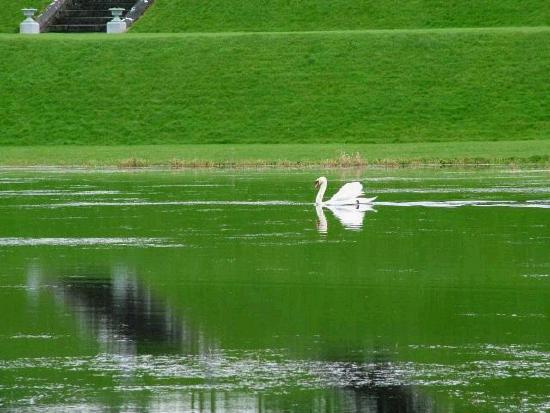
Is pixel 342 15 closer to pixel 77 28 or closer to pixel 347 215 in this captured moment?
pixel 77 28

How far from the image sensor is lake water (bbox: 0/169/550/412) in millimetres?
13422

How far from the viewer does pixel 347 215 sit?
33000 millimetres

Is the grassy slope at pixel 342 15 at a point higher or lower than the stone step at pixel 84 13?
lower

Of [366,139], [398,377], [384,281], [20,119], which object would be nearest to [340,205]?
[384,281]

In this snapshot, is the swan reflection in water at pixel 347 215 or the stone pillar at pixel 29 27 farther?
the stone pillar at pixel 29 27

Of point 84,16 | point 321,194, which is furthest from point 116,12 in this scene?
point 321,194

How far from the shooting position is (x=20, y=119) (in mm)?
66250

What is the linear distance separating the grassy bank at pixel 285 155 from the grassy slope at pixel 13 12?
23141 millimetres

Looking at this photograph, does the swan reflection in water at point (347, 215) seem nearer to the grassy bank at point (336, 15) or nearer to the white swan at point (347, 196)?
the white swan at point (347, 196)

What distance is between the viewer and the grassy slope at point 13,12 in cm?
8338

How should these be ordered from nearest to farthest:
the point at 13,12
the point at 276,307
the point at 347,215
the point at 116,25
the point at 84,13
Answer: the point at 276,307, the point at 347,215, the point at 116,25, the point at 84,13, the point at 13,12

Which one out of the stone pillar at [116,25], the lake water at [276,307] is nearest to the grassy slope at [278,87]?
the stone pillar at [116,25]

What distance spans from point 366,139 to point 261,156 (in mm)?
8101

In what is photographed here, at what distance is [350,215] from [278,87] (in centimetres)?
3558
